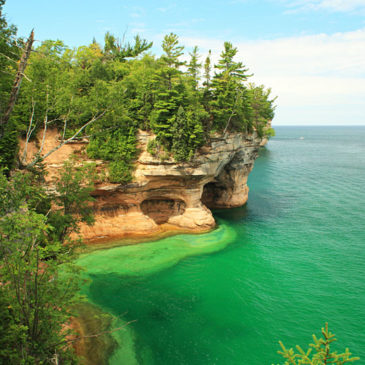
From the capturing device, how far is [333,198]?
42125mm

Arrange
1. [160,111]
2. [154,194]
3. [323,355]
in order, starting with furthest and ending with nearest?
[154,194] → [160,111] → [323,355]

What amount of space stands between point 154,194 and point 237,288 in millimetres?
13959

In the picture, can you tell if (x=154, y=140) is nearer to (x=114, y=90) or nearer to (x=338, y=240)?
(x=114, y=90)

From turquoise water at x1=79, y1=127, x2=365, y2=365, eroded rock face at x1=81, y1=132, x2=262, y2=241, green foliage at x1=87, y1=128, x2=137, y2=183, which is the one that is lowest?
turquoise water at x1=79, y1=127, x2=365, y2=365

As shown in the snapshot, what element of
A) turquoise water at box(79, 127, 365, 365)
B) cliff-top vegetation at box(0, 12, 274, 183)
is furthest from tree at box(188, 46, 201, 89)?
turquoise water at box(79, 127, 365, 365)

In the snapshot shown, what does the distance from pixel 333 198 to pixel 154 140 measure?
31743 millimetres

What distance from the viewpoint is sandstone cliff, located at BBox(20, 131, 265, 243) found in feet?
89.2

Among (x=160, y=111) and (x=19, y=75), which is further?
(x=160, y=111)

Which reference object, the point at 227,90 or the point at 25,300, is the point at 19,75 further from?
the point at 227,90

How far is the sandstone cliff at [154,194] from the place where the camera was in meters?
27.2

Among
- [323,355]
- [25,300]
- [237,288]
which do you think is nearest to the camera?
[323,355]

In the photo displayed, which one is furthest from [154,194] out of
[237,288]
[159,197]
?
[237,288]

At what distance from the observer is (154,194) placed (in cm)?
3008

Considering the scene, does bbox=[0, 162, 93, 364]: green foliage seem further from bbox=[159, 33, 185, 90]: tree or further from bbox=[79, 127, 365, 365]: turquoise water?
bbox=[159, 33, 185, 90]: tree
